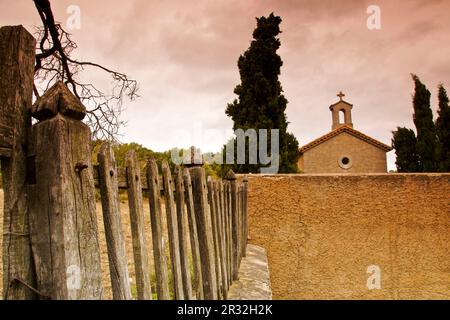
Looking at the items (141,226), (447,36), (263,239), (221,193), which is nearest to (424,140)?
(447,36)

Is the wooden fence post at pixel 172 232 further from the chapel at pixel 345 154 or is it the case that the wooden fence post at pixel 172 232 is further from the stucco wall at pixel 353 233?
the chapel at pixel 345 154

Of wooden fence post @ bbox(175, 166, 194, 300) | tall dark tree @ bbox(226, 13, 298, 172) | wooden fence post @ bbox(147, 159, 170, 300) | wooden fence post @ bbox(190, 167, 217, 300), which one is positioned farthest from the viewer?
tall dark tree @ bbox(226, 13, 298, 172)

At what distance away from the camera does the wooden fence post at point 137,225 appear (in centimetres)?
119

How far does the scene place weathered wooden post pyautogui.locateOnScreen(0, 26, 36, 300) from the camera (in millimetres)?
812

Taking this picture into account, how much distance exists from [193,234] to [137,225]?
69 centimetres

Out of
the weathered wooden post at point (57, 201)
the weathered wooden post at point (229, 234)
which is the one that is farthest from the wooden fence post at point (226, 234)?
the weathered wooden post at point (57, 201)

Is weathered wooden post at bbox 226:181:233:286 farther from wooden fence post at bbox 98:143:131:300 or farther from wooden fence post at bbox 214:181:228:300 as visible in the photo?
wooden fence post at bbox 98:143:131:300

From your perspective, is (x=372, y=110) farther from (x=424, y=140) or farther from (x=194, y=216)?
(x=194, y=216)

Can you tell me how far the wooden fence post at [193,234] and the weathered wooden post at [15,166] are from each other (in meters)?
1.00

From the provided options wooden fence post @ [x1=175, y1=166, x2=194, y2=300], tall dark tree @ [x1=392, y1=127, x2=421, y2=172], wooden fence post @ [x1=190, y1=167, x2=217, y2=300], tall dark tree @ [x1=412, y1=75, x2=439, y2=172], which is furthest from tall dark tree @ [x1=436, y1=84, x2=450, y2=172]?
wooden fence post @ [x1=175, y1=166, x2=194, y2=300]

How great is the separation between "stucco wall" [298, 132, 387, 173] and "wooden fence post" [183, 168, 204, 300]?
804 inches

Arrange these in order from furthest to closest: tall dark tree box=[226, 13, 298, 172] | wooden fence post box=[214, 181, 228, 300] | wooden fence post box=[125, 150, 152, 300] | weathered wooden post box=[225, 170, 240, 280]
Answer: tall dark tree box=[226, 13, 298, 172] → weathered wooden post box=[225, 170, 240, 280] → wooden fence post box=[214, 181, 228, 300] → wooden fence post box=[125, 150, 152, 300]

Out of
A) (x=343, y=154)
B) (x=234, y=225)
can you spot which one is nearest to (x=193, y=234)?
(x=234, y=225)
